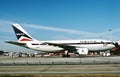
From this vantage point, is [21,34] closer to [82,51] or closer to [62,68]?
[82,51]

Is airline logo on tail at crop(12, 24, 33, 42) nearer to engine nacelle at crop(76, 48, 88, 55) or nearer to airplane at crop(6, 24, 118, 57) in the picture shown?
airplane at crop(6, 24, 118, 57)

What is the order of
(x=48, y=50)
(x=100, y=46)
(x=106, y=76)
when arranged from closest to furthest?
(x=106, y=76) < (x=100, y=46) < (x=48, y=50)

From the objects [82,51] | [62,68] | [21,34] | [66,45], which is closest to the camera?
[62,68]

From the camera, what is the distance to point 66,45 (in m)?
63.7

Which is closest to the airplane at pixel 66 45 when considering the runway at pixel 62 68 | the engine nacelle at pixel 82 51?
the engine nacelle at pixel 82 51

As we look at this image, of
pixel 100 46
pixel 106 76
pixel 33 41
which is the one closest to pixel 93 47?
pixel 100 46

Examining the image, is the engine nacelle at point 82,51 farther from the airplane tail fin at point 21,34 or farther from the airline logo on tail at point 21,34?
the airline logo on tail at point 21,34

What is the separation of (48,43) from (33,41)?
24.3 ft

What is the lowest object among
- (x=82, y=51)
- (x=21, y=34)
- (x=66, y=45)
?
(x=82, y=51)

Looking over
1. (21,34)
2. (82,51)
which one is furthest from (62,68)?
(21,34)

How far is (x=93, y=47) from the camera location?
63.7 m

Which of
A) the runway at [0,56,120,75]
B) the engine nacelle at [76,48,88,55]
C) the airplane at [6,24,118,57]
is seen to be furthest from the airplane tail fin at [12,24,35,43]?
the runway at [0,56,120,75]

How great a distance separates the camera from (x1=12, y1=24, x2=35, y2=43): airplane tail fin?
70.6 meters

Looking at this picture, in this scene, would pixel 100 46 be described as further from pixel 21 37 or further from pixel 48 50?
pixel 21 37
